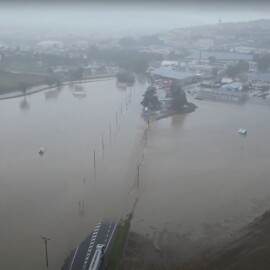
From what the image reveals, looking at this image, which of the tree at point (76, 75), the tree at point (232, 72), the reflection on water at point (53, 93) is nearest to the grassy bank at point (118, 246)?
the reflection on water at point (53, 93)

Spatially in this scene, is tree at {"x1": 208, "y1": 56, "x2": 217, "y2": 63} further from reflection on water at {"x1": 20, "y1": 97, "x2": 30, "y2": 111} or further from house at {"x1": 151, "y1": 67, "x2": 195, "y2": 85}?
reflection on water at {"x1": 20, "y1": 97, "x2": 30, "y2": 111}

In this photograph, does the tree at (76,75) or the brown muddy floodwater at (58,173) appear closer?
the brown muddy floodwater at (58,173)

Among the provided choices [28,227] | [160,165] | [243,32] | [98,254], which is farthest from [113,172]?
[243,32]

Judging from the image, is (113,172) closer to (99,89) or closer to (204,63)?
(99,89)

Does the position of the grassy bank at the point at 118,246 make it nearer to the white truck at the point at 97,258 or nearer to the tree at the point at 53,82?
the white truck at the point at 97,258

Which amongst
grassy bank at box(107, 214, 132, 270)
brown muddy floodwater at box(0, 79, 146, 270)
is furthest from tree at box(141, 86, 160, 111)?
grassy bank at box(107, 214, 132, 270)
